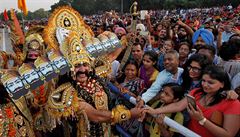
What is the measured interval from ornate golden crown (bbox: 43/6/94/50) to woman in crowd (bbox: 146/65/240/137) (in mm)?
1350

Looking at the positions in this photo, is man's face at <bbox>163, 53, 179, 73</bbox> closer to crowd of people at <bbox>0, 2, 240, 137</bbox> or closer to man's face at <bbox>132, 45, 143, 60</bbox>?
crowd of people at <bbox>0, 2, 240, 137</bbox>

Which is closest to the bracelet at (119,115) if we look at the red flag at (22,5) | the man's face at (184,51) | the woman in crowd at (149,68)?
the woman in crowd at (149,68)

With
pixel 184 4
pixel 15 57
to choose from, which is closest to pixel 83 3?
pixel 184 4

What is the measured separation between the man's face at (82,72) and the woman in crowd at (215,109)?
0.92m

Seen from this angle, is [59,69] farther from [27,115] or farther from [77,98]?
[27,115]

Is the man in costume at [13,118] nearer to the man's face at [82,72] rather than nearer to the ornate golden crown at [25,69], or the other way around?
the ornate golden crown at [25,69]

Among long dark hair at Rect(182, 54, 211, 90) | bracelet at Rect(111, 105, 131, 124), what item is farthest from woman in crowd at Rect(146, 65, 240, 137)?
bracelet at Rect(111, 105, 131, 124)

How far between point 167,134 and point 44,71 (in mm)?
1377

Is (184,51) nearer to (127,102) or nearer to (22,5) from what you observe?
(127,102)

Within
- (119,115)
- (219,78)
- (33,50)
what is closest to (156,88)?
(119,115)

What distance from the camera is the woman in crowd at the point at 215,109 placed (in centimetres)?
239

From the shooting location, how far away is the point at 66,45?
267cm

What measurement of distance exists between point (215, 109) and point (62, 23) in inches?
70.2

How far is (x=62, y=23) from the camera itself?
3227mm
